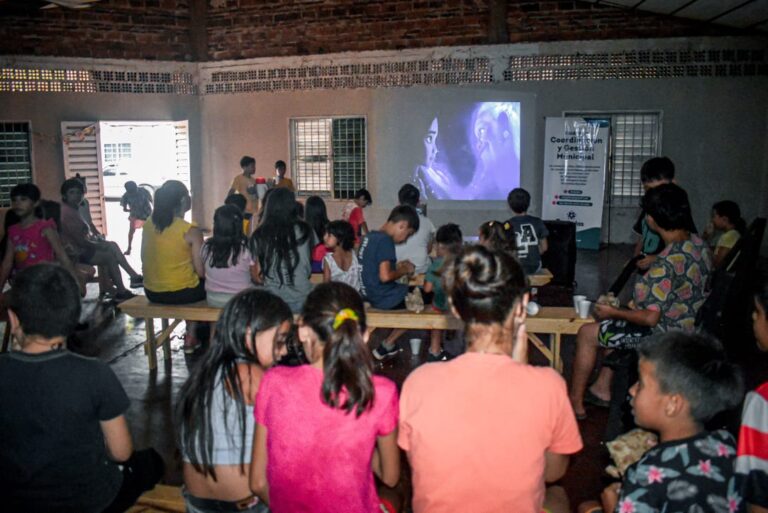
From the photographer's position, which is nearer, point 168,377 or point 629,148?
point 168,377

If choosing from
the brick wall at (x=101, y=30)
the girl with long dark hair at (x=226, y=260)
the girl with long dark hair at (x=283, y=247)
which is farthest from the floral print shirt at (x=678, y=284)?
the brick wall at (x=101, y=30)

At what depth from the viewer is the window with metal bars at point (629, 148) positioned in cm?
1030

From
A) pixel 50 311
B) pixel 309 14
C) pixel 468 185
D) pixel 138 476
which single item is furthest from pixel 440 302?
pixel 309 14

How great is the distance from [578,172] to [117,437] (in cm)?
909

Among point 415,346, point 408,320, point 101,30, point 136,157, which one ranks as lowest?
point 415,346

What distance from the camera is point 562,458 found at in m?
2.01

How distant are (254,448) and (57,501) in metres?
0.69

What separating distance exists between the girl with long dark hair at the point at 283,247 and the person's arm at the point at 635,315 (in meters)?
2.07

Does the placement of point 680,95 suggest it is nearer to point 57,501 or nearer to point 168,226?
point 168,226

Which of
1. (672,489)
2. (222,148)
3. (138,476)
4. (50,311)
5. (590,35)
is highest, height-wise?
(590,35)

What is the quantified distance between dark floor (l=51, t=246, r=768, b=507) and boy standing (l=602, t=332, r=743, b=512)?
1.30m

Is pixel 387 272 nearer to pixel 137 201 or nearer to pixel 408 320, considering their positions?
pixel 408 320

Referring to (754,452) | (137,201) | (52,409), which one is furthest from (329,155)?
(754,452)

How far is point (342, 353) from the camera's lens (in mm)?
2004
